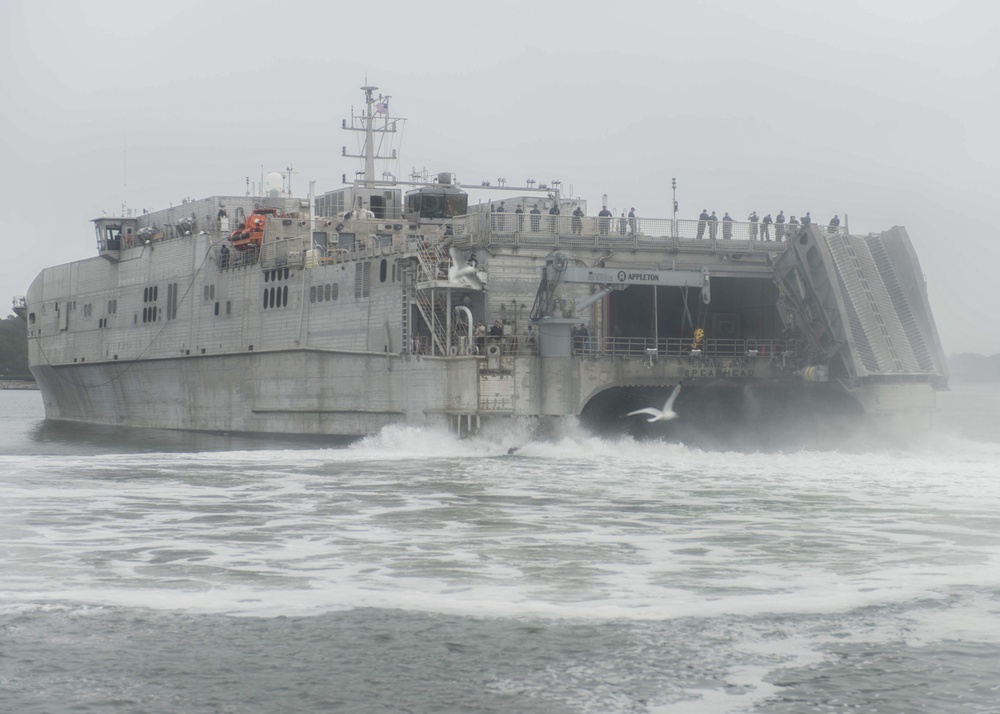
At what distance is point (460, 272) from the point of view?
124 feet

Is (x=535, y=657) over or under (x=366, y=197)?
under

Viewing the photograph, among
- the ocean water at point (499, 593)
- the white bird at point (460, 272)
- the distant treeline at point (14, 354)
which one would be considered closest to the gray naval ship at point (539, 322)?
the white bird at point (460, 272)

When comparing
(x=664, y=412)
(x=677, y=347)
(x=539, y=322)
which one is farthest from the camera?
(x=677, y=347)

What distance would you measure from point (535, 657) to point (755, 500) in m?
14.3

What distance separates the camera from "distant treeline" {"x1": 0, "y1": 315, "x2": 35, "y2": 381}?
486 feet

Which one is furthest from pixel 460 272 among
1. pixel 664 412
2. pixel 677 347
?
pixel 677 347

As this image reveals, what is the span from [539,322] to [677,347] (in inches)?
282

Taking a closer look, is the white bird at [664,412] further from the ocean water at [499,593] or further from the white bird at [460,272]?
the ocean water at [499,593]

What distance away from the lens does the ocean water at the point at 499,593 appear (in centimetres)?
1274

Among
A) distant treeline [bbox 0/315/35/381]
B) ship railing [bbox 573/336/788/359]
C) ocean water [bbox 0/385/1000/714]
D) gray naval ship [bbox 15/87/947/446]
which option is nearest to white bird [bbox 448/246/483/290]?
gray naval ship [bbox 15/87/947/446]

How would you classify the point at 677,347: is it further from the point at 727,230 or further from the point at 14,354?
the point at 14,354

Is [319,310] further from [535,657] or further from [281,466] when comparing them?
[535,657]

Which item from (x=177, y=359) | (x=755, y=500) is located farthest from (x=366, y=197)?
(x=755, y=500)

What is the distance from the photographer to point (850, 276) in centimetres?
3778
